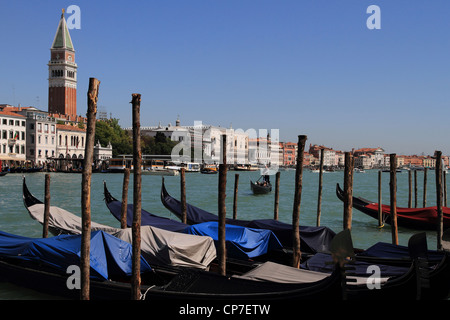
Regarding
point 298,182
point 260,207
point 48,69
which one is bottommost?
point 260,207

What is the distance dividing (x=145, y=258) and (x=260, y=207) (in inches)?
394

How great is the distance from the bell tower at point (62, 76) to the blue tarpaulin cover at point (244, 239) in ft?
145

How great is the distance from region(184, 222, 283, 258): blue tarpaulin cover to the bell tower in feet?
145

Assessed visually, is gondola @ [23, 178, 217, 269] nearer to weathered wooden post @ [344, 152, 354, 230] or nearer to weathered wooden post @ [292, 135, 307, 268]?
weathered wooden post @ [292, 135, 307, 268]

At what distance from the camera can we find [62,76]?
48.7m

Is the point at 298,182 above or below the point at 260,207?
above

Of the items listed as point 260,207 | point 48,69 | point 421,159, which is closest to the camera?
point 260,207

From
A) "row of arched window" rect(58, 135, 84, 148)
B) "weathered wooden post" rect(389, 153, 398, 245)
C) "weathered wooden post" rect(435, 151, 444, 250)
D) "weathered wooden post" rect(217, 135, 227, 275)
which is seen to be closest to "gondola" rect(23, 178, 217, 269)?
"weathered wooden post" rect(217, 135, 227, 275)

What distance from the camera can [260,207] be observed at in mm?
14594

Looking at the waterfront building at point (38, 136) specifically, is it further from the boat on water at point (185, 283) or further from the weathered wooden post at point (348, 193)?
the boat on water at point (185, 283)

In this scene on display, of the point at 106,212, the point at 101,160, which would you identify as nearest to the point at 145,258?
the point at 106,212
